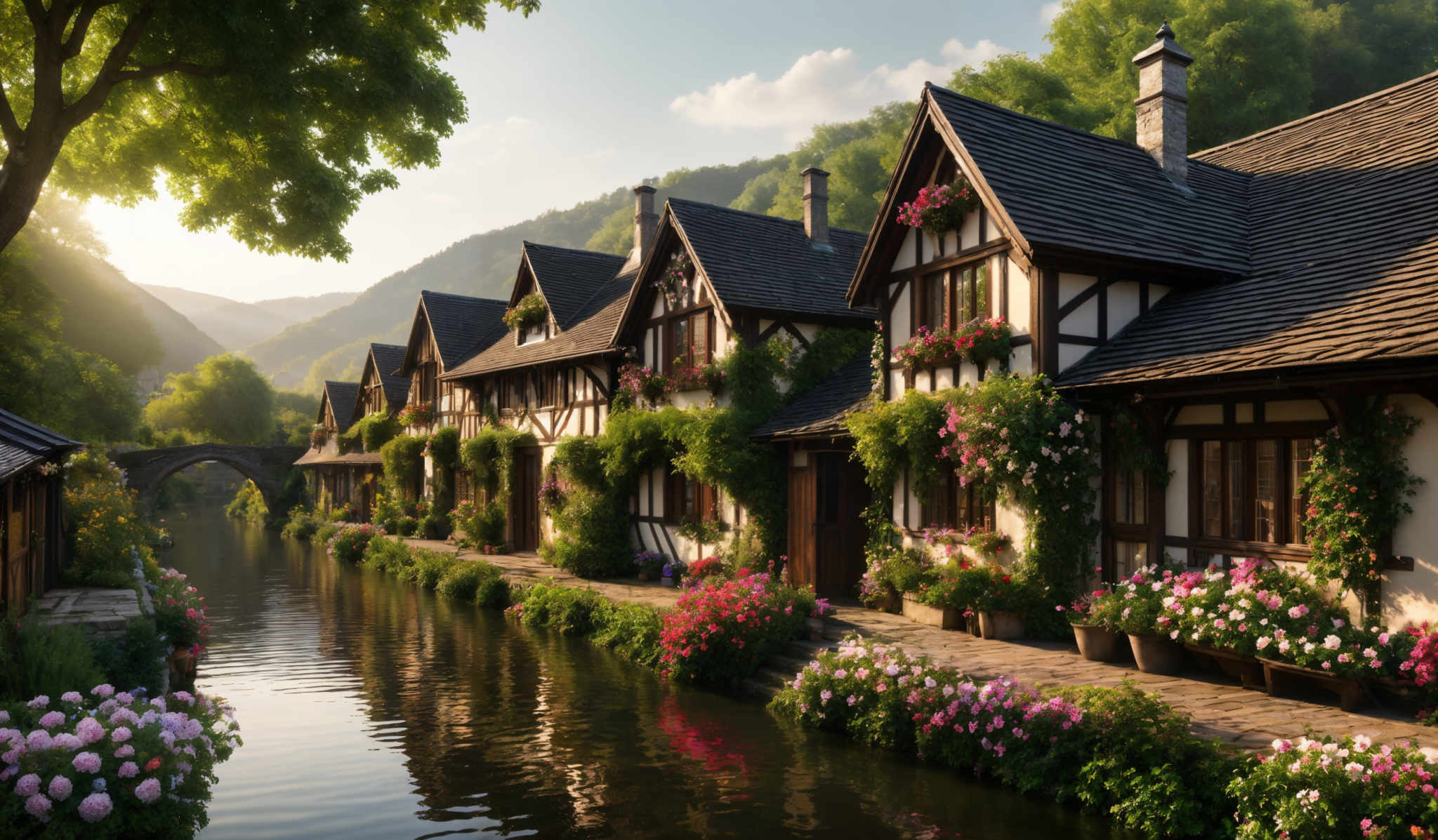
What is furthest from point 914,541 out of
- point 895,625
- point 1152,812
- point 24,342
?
point 24,342

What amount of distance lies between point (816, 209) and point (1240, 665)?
48.3 ft

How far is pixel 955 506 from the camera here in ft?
45.7

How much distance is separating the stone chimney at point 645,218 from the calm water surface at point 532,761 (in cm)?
1312

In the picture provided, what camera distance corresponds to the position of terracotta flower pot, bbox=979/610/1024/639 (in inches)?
479

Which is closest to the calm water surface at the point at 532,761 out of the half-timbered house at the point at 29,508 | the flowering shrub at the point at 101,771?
the flowering shrub at the point at 101,771

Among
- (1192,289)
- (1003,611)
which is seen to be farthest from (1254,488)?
(1192,289)

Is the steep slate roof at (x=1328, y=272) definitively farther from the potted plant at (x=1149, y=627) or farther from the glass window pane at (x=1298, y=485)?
the potted plant at (x=1149, y=627)

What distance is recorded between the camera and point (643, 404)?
68.6 ft

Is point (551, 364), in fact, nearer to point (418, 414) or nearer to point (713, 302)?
point (713, 302)

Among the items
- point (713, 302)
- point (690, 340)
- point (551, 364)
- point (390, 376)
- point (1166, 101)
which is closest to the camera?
point (1166, 101)

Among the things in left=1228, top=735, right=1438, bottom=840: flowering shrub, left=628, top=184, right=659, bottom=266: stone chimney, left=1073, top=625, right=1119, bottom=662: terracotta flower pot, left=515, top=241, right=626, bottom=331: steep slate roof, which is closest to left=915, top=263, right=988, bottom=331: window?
left=1073, top=625, right=1119, bottom=662: terracotta flower pot

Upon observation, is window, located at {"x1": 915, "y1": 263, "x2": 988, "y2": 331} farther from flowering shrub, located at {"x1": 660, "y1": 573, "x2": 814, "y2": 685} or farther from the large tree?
the large tree

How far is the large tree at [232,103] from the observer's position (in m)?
10.0

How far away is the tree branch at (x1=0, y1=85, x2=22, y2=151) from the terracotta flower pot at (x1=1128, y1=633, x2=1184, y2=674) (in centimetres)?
1300
